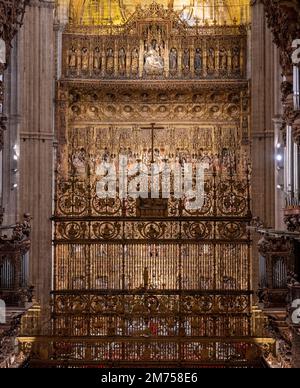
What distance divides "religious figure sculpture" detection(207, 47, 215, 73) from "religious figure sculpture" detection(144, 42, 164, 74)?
1.61m

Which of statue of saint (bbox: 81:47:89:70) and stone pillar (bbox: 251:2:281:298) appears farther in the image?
statue of saint (bbox: 81:47:89:70)

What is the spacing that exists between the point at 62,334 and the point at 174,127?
1220 cm

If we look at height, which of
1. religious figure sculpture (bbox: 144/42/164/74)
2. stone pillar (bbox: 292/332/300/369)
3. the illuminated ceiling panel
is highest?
the illuminated ceiling panel

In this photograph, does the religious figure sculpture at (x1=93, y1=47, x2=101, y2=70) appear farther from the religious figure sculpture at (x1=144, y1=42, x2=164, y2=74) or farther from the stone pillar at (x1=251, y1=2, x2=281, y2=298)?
the stone pillar at (x1=251, y1=2, x2=281, y2=298)

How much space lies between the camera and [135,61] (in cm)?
2864

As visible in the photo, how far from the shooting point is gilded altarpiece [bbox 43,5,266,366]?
1903 cm

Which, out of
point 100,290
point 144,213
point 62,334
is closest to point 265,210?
point 144,213

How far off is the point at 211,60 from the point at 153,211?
808 centimetres

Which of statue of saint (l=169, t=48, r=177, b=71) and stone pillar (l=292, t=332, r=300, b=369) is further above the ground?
statue of saint (l=169, t=48, r=177, b=71)

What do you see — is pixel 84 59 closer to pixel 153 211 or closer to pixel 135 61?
pixel 135 61

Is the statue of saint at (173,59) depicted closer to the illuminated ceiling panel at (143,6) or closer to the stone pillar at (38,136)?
the illuminated ceiling panel at (143,6)

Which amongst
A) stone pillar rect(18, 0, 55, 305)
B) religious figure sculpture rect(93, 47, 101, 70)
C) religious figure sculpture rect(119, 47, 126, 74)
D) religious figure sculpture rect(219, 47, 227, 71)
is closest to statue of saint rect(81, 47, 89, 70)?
religious figure sculpture rect(93, 47, 101, 70)
